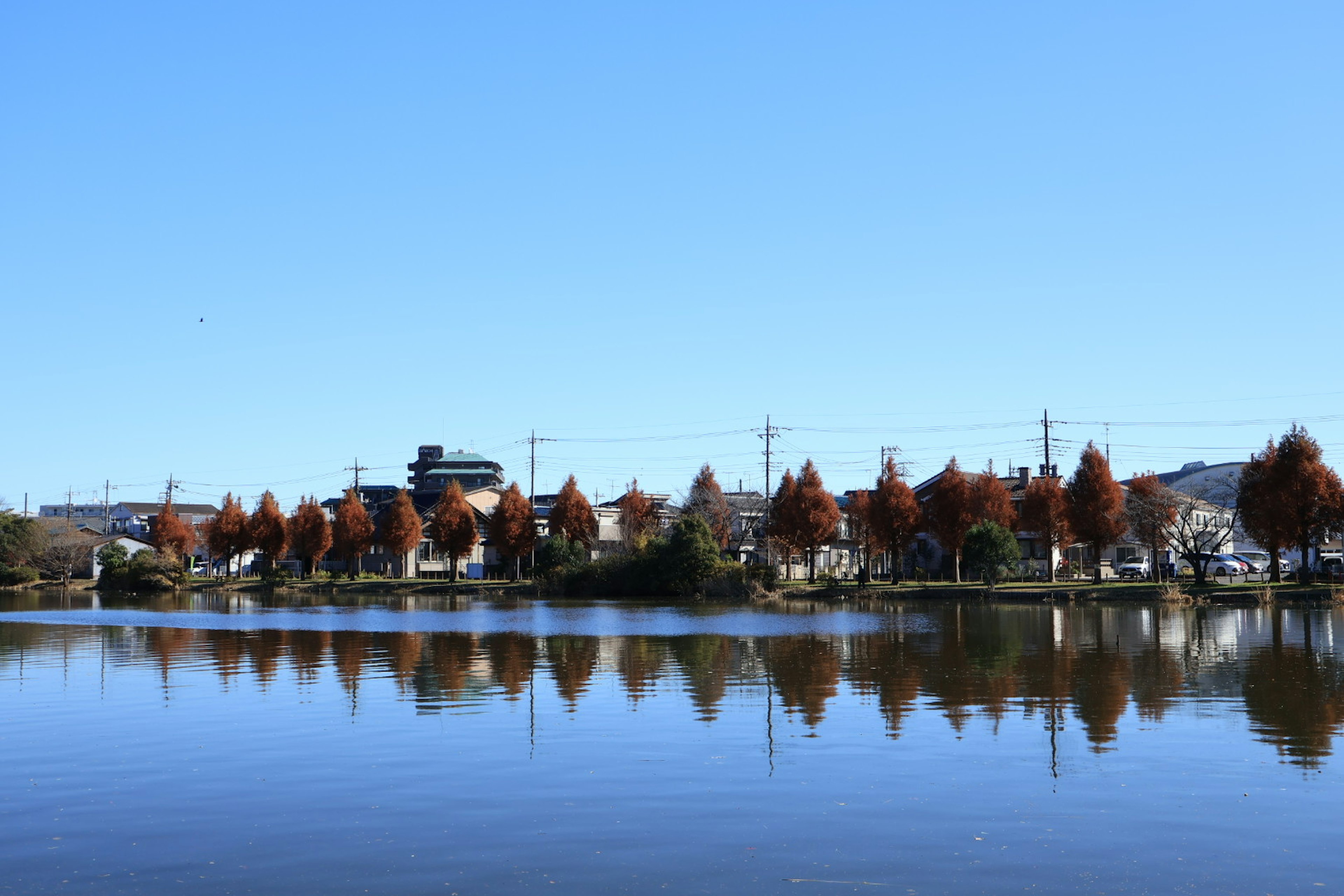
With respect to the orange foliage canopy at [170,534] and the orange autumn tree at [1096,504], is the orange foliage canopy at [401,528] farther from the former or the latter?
the orange autumn tree at [1096,504]

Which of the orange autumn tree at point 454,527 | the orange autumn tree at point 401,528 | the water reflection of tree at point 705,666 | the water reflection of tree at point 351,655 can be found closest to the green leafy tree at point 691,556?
the orange autumn tree at point 454,527

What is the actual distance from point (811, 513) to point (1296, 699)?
59271 mm

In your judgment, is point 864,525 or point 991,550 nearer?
point 991,550

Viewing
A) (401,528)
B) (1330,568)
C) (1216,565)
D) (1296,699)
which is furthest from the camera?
(401,528)

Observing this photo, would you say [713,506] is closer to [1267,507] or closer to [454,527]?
[454,527]

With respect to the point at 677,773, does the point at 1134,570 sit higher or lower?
higher

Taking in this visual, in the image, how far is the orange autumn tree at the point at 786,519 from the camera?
80875 mm

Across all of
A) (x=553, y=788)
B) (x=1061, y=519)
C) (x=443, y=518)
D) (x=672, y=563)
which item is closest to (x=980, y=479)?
(x=1061, y=519)

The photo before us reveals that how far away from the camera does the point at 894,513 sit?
78.5 m

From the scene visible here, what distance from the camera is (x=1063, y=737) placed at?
1709cm

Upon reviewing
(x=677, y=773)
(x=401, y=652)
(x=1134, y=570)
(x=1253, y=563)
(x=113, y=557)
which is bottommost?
(x=401, y=652)

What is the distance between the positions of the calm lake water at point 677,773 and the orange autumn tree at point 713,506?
60202 mm

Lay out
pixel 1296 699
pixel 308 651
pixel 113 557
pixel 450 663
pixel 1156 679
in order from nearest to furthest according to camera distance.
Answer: pixel 1296 699
pixel 1156 679
pixel 450 663
pixel 308 651
pixel 113 557

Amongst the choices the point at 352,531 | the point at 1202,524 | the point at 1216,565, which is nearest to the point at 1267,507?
the point at 1216,565
